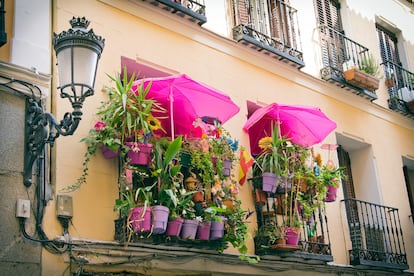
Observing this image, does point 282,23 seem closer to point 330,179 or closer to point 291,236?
point 330,179

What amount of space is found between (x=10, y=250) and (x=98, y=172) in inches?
61.3

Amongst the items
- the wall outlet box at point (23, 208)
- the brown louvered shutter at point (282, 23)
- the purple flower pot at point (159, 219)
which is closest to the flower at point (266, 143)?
the brown louvered shutter at point (282, 23)

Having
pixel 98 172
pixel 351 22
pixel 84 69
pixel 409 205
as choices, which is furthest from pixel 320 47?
pixel 84 69

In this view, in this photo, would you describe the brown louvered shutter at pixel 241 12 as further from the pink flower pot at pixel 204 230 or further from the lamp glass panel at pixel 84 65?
the lamp glass panel at pixel 84 65

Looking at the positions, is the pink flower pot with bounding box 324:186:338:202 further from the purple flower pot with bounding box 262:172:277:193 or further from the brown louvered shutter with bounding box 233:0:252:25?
the brown louvered shutter with bounding box 233:0:252:25

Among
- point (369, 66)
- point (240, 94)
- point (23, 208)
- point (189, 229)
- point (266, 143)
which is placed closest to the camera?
point (23, 208)

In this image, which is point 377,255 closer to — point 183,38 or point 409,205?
point 409,205

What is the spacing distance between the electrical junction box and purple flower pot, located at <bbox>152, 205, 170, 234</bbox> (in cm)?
93

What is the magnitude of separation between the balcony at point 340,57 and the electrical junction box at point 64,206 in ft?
20.7

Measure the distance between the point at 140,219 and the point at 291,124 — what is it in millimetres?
3703

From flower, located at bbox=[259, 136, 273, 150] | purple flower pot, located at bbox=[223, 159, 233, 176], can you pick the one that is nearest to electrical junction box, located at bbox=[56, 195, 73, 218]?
purple flower pot, located at bbox=[223, 159, 233, 176]

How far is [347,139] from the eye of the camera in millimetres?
12641

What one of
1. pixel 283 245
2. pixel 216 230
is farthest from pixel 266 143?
pixel 216 230

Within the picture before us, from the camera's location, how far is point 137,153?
7.90 meters
